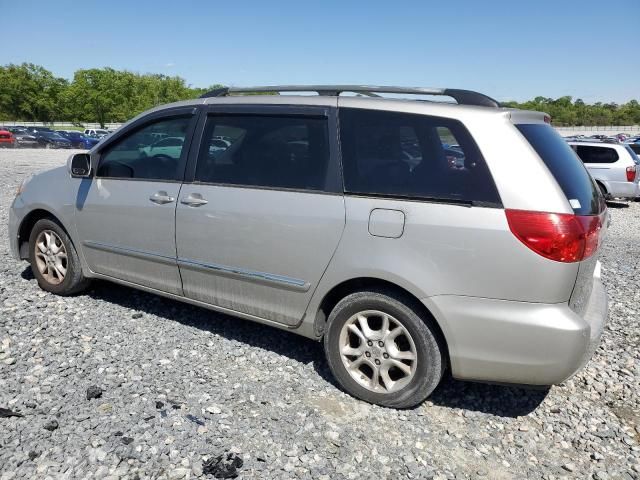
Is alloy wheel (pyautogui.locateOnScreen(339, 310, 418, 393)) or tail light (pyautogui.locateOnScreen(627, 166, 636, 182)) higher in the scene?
tail light (pyautogui.locateOnScreen(627, 166, 636, 182))

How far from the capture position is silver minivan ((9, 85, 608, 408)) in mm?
2748

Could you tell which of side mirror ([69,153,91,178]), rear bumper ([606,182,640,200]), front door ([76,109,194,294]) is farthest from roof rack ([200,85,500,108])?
rear bumper ([606,182,640,200])

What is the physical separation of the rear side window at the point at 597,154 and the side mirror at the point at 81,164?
1275cm

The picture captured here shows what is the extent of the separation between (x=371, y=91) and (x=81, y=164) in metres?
2.47

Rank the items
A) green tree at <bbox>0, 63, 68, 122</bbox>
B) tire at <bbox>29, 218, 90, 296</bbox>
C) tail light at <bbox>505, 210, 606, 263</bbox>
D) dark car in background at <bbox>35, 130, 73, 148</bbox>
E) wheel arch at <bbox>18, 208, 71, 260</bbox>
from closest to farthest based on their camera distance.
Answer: tail light at <bbox>505, 210, 606, 263</bbox>
tire at <bbox>29, 218, 90, 296</bbox>
wheel arch at <bbox>18, 208, 71, 260</bbox>
dark car in background at <bbox>35, 130, 73, 148</bbox>
green tree at <bbox>0, 63, 68, 122</bbox>

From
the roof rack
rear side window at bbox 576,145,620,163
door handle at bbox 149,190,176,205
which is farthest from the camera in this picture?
rear side window at bbox 576,145,620,163

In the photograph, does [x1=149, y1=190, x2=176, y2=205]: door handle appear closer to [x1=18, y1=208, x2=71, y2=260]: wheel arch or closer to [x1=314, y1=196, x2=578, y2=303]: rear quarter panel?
[x1=18, y1=208, x2=71, y2=260]: wheel arch

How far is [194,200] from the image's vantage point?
370 cm

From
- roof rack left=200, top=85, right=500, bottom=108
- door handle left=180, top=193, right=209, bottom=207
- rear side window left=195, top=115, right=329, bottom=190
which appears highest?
roof rack left=200, top=85, right=500, bottom=108

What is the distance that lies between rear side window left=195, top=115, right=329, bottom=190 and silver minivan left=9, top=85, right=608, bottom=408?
0.01 metres

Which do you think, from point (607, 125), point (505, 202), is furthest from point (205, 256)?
point (607, 125)

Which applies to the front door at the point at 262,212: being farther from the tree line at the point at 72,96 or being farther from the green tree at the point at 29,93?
the green tree at the point at 29,93

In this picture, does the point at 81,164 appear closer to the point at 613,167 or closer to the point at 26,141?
the point at 613,167

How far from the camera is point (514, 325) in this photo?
2770 mm
